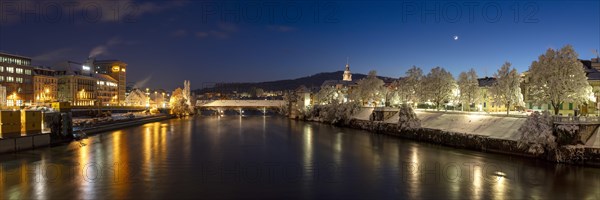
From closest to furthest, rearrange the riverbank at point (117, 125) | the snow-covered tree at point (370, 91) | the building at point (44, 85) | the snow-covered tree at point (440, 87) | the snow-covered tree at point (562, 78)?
the snow-covered tree at point (562, 78)
the riverbank at point (117, 125)
the snow-covered tree at point (440, 87)
the snow-covered tree at point (370, 91)
the building at point (44, 85)

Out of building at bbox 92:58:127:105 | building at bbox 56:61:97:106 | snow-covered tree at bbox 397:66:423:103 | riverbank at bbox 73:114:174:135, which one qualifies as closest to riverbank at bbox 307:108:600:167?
snow-covered tree at bbox 397:66:423:103

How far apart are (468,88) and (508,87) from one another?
14.7 meters

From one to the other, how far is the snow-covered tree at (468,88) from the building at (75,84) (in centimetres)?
11860

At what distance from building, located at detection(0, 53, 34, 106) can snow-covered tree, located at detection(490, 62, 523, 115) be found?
105 meters

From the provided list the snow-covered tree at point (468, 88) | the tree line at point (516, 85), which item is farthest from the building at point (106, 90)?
the snow-covered tree at point (468, 88)

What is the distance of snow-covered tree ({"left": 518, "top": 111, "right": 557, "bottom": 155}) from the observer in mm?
40344

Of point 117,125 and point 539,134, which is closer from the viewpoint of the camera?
point 539,134

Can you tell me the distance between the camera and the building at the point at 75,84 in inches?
5477

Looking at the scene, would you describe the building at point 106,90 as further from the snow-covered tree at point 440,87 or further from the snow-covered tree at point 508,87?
the snow-covered tree at point 508,87

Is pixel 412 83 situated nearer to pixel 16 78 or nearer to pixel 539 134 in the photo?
pixel 539 134

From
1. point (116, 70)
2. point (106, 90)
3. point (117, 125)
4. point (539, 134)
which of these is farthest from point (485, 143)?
point (116, 70)

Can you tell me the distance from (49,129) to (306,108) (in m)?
90.4

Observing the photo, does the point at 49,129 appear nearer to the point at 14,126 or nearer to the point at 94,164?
the point at 14,126

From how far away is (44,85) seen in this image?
4980 inches
